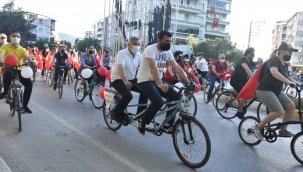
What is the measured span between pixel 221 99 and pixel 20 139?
17.7 ft

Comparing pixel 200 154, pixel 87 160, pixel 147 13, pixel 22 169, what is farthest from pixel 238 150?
pixel 147 13

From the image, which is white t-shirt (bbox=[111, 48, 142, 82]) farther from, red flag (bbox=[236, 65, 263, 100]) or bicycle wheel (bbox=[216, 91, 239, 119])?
bicycle wheel (bbox=[216, 91, 239, 119])

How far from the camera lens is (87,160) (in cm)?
421

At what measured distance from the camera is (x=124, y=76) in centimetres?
503

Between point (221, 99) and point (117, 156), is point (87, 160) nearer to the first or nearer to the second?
point (117, 156)

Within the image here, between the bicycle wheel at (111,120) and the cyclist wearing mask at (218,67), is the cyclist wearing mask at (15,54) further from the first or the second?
the cyclist wearing mask at (218,67)

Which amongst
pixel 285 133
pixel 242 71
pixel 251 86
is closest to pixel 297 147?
pixel 285 133

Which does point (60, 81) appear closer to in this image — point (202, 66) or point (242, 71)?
point (242, 71)

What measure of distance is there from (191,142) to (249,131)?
1636 millimetres

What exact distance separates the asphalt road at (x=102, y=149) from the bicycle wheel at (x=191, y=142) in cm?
14

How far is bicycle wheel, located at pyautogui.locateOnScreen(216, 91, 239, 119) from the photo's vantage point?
7785 mm

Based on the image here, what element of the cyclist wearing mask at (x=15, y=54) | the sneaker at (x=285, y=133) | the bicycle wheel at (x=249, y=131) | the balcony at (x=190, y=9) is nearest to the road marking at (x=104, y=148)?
the cyclist wearing mask at (x=15, y=54)

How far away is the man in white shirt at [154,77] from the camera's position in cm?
450

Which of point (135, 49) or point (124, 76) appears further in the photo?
point (135, 49)
